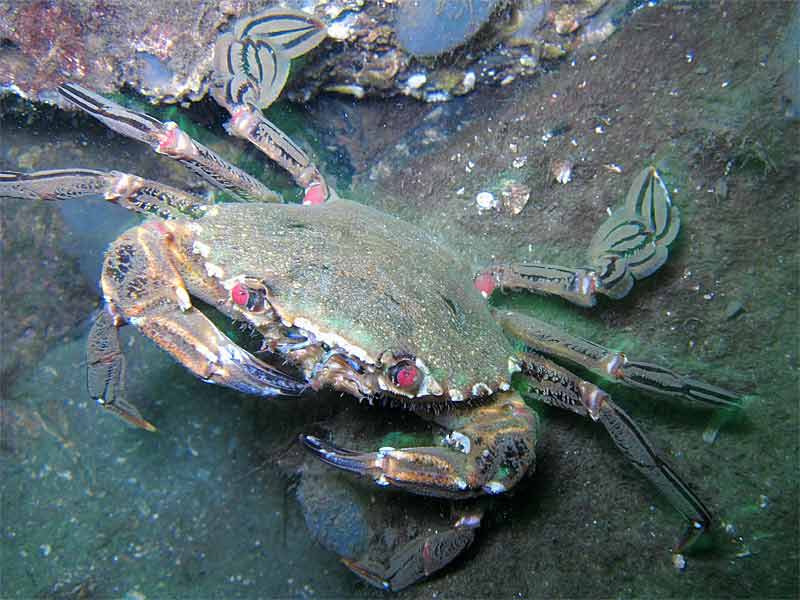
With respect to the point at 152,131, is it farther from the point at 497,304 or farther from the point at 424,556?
the point at 424,556

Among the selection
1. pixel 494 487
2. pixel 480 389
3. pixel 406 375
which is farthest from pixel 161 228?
pixel 494 487

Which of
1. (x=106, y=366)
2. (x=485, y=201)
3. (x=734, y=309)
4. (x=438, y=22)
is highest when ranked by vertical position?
(x=438, y=22)

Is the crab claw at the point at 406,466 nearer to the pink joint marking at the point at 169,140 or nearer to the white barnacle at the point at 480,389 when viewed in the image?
the white barnacle at the point at 480,389

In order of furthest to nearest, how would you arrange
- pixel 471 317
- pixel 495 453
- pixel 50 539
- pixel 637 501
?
pixel 50 539, pixel 637 501, pixel 471 317, pixel 495 453

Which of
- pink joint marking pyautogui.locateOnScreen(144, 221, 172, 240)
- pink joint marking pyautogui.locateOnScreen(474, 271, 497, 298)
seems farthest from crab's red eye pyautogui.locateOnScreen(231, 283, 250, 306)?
pink joint marking pyautogui.locateOnScreen(474, 271, 497, 298)

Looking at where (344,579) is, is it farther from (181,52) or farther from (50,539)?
(181,52)

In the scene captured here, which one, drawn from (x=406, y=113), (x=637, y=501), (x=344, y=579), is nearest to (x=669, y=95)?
(x=406, y=113)

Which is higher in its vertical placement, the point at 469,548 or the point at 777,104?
the point at 777,104
